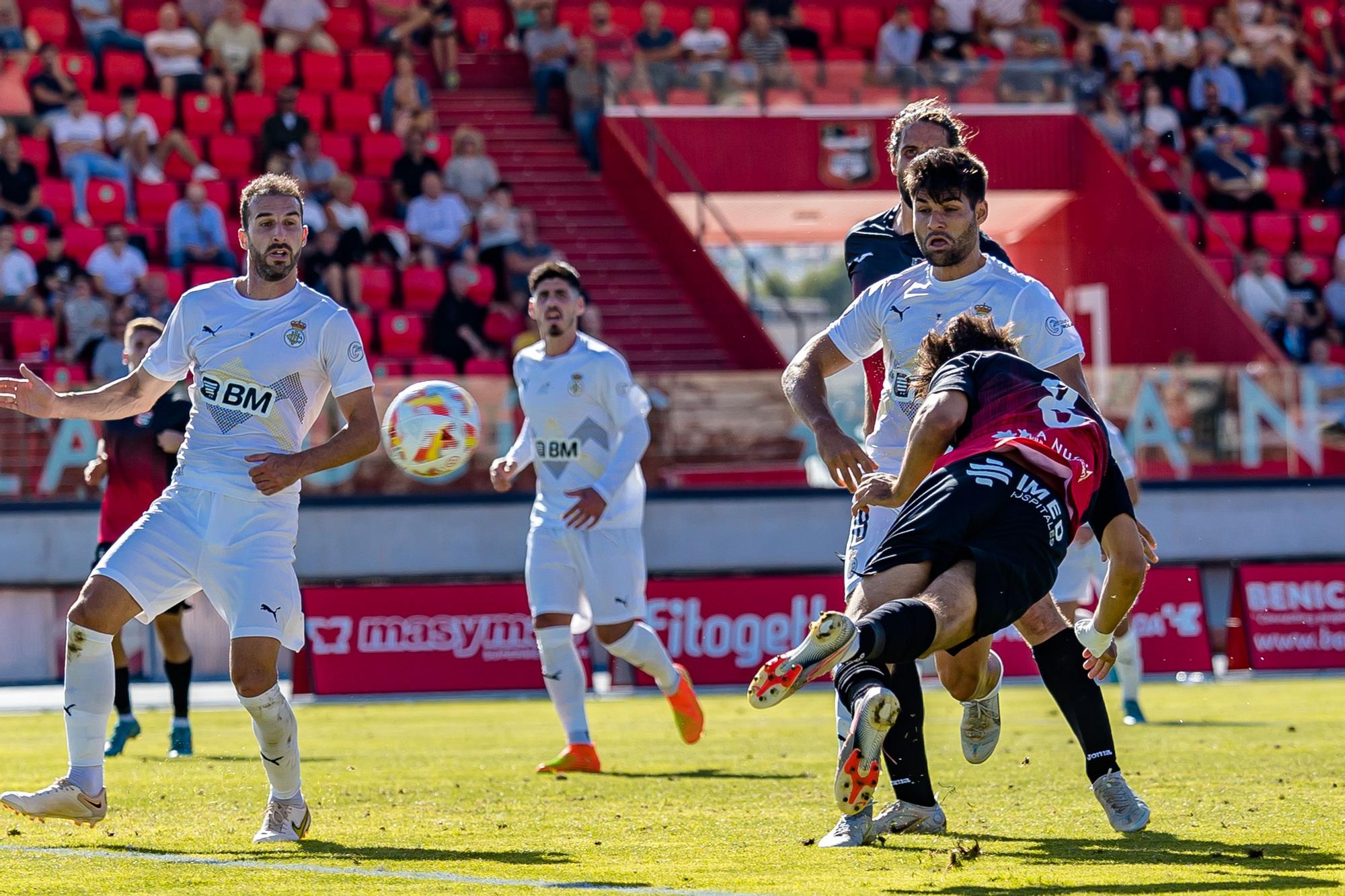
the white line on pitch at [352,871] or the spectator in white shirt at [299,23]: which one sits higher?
the spectator in white shirt at [299,23]

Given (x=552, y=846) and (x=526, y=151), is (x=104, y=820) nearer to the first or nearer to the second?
(x=552, y=846)

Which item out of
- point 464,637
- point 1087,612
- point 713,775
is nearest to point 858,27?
point 464,637

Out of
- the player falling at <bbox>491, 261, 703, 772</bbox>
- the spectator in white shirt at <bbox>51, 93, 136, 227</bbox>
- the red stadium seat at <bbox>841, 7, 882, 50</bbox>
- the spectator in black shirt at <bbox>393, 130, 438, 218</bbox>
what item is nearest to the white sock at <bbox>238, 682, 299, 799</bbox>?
the player falling at <bbox>491, 261, 703, 772</bbox>

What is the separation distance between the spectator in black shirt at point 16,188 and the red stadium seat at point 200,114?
2.43 metres

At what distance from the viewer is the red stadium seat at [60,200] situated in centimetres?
2309

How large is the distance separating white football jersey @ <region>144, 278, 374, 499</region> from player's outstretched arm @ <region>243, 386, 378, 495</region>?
8 centimetres

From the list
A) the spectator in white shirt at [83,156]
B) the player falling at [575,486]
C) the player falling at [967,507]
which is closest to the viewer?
the player falling at [967,507]

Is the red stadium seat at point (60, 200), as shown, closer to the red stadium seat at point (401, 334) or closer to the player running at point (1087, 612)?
the red stadium seat at point (401, 334)

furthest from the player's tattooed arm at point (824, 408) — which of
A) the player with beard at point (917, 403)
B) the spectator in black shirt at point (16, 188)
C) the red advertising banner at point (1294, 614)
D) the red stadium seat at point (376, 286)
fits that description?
the spectator in black shirt at point (16, 188)

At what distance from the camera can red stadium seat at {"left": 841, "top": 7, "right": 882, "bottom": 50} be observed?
30.1m

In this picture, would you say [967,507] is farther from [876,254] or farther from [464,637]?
[464,637]

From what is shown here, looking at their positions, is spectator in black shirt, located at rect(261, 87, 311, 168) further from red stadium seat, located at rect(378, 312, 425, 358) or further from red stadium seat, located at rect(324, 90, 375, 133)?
red stadium seat, located at rect(378, 312, 425, 358)

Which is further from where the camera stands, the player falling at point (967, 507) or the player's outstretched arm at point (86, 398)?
the player's outstretched arm at point (86, 398)

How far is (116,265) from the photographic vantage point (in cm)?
2175
